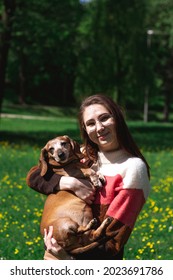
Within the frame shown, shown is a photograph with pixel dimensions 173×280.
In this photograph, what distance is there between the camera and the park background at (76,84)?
870 cm

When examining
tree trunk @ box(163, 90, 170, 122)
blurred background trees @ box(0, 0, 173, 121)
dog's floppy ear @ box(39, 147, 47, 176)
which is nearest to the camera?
dog's floppy ear @ box(39, 147, 47, 176)

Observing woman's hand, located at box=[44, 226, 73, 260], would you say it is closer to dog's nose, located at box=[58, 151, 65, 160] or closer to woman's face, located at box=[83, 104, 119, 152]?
dog's nose, located at box=[58, 151, 65, 160]

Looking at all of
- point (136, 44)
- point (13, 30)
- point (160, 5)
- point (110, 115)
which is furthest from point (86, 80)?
point (110, 115)

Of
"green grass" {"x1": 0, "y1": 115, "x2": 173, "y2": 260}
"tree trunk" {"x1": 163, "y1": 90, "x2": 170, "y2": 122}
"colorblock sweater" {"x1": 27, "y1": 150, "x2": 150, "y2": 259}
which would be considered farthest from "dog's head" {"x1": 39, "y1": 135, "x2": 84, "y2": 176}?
"tree trunk" {"x1": 163, "y1": 90, "x2": 170, "y2": 122}

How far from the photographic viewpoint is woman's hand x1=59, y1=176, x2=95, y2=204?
3541 mm

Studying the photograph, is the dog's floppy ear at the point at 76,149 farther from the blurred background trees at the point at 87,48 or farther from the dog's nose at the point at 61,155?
the blurred background trees at the point at 87,48

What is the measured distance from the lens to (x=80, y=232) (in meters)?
3.43

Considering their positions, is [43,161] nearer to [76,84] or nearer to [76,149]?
[76,149]

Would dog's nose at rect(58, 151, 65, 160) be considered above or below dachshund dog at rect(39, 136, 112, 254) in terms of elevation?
above

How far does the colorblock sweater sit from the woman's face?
11 centimetres

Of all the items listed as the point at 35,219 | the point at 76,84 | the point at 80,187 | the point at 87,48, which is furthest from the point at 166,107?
the point at 80,187

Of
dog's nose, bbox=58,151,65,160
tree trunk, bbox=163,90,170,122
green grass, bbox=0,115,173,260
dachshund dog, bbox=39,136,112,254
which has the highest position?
dog's nose, bbox=58,151,65,160

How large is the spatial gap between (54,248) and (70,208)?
0.76ft

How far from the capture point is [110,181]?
3559 mm
